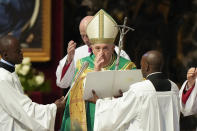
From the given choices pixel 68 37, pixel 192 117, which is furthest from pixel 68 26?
pixel 192 117

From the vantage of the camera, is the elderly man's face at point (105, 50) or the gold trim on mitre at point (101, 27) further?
the gold trim on mitre at point (101, 27)

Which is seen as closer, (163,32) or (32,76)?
(32,76)

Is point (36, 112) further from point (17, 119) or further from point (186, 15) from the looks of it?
point (186, 15)

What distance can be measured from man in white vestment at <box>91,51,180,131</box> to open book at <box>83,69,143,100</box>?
17 cm

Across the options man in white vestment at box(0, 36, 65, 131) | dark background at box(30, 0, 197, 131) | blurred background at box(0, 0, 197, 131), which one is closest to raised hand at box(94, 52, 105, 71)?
man in white vestment at box(0, 36, 65, 131)

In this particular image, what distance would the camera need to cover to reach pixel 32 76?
340 inches

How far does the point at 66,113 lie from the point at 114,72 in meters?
0.91

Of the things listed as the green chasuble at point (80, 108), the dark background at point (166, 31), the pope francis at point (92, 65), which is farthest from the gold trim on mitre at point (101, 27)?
the dark background at point (166, 31)

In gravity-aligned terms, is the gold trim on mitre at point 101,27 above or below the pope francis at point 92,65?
above

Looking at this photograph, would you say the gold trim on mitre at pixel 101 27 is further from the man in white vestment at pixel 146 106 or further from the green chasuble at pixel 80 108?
the man in white vestment at pixel 146 106

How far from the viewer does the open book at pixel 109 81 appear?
568cm

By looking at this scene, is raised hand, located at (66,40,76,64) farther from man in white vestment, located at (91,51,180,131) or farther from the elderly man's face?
man in white vestment, located at (91,51,180,131)

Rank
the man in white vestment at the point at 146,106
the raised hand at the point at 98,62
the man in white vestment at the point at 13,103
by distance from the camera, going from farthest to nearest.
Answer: the raised hand at the point at 98,62, the man in white vestment at the point at 13,103, the man in white vestment at the point at 146,106

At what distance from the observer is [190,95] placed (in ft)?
20.4
